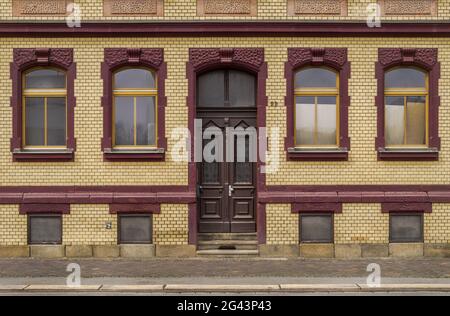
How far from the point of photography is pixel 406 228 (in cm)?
1631

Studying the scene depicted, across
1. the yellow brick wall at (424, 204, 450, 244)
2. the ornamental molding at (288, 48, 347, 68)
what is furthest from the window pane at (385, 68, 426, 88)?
the yellow brick wall at (424, 204, 450, 244)

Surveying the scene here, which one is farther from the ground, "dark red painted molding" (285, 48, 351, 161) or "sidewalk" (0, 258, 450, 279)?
"dark red painted molding" (285, 48, 351, 161)

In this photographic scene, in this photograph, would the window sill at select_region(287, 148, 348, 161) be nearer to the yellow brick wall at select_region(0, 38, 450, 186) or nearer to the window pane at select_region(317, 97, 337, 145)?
the yellow brick wall at select_region(0, 38, 450, 186)

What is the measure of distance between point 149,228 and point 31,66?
14.8 feet

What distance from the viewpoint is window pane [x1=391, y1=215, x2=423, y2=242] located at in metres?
16.3

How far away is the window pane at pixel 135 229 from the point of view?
53.2 ft

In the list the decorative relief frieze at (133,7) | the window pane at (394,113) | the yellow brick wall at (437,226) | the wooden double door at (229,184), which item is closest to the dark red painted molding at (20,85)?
the decorative relief frieze at (133,7)

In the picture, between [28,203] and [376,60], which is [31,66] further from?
[376,60]

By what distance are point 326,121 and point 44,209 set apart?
6622 millimetres

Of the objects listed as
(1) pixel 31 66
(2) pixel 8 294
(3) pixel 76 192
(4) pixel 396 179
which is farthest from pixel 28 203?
(4) pixel 396 179

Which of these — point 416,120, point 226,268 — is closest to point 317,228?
point 226,268

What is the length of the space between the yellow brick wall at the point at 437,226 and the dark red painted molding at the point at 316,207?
2023mm

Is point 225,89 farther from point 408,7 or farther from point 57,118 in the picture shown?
point 408,7

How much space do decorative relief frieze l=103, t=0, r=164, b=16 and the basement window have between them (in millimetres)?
4513
